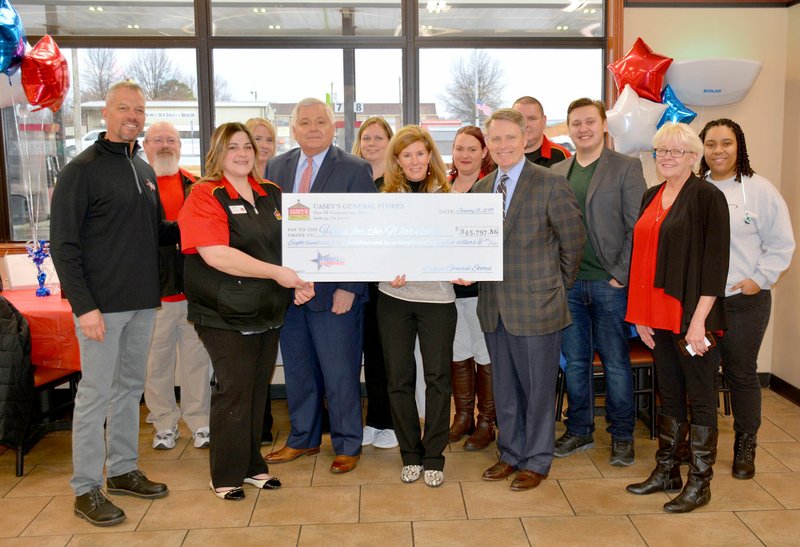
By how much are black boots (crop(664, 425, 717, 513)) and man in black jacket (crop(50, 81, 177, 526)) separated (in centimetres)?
224

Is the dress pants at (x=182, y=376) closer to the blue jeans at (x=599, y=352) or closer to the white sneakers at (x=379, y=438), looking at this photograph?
the white sneakers at (x=379, y=438)

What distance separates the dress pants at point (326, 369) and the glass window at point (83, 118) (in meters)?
2.06

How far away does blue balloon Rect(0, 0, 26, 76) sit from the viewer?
357 centimetres

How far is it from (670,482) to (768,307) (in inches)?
35.5

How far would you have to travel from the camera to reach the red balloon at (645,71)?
4.08 m

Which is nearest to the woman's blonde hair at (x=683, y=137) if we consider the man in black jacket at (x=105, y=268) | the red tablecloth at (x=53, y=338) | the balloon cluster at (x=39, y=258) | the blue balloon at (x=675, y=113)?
the blue balloon at (x=675, y=113)

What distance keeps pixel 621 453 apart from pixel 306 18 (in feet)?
11.2

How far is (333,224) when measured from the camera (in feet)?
9.64

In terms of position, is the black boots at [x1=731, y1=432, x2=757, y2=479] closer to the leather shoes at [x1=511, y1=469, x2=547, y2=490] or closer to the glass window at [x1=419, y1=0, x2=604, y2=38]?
the leather shoes at [x1=511, y1=469, x2=547, y2=490]

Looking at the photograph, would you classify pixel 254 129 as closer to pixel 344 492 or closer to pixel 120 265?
pixel 120 265

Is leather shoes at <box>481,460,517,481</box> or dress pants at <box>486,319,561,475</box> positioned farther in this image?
leather shoes at <box>481,460,517,481</box>

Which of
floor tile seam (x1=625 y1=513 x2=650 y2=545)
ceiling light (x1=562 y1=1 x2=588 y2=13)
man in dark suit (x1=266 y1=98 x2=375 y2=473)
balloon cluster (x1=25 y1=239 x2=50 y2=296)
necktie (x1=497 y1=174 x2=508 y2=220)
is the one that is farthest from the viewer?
ceiling light (x1=562 y1=1 x2=588 y2=13)

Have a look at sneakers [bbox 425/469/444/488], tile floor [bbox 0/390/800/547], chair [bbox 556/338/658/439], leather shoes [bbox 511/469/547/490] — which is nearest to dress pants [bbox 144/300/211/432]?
tile floor [bbox 0/390/800/547]

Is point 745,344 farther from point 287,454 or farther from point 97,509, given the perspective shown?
point 97,509
